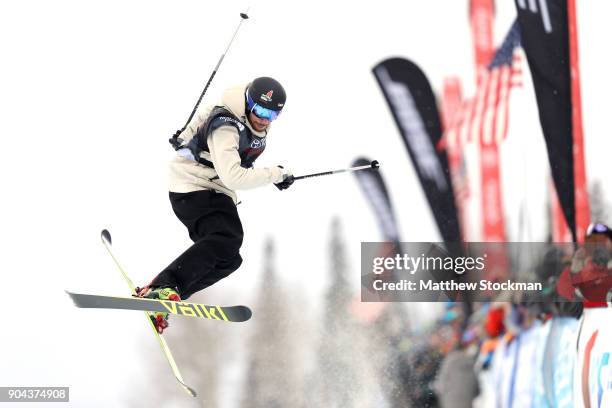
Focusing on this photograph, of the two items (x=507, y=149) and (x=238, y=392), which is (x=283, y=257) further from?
(x=507, y=149)

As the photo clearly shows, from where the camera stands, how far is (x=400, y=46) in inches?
311

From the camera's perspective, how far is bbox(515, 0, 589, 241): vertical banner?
26.8 ft

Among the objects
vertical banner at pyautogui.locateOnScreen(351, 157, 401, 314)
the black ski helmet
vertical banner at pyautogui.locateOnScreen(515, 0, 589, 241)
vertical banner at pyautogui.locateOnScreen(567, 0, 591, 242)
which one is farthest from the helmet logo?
vertical banner at pyautogui.locateOnScreen(567, 0, 591, 242)

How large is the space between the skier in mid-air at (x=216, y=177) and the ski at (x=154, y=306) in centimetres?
6

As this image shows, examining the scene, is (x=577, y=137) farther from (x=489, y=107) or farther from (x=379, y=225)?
(x=379, y=225)

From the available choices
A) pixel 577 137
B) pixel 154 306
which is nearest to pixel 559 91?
pixel 577 137

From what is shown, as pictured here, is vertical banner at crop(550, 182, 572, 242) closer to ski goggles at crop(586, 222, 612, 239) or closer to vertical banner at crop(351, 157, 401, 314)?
ski goggles at crop(586, 222, 612, 239)

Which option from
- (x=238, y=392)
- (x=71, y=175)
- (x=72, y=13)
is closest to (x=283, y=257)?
(x=238, y=392)

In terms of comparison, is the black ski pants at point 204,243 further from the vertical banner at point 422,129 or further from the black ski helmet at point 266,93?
the vertical banner at point 422,129

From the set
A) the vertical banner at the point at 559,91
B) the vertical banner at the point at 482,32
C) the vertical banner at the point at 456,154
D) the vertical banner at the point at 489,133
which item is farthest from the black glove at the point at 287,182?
the vertical banner at the point at 559,91

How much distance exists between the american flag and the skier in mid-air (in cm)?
394

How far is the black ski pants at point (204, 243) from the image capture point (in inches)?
181

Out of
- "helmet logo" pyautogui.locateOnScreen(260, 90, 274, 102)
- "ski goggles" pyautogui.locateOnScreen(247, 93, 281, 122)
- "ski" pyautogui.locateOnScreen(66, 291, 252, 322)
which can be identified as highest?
"helmet logo" pyautogui.locateOnScreen(260, 90, 274, 102)

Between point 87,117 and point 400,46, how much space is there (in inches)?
121
